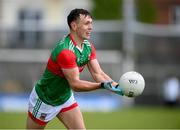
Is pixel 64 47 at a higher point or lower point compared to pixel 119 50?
higher

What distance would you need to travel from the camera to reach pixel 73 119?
11953 millimetres

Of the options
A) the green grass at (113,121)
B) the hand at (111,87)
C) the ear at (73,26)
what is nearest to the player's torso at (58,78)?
the ear at (73,26)

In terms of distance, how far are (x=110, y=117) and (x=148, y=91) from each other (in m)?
10.1

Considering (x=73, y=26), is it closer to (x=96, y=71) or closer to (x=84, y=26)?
(x=84, y=26)

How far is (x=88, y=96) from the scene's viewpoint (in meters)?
30.8

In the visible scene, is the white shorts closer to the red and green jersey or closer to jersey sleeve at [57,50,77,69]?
the red and green jersey

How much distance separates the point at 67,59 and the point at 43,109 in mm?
1056

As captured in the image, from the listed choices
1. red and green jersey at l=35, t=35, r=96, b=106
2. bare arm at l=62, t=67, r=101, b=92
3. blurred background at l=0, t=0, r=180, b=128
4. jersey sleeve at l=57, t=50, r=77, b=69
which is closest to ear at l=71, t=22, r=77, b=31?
red and green jersey at l=35, t=35, r=96, b=106

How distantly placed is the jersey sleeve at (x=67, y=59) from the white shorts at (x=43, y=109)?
0.79 meters

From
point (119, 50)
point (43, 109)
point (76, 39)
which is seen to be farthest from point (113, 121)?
point (119, 50)

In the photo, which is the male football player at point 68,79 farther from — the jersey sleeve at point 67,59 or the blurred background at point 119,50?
the blurred background at point 119,50

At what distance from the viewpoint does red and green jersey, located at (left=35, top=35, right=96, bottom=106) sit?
11469 mm

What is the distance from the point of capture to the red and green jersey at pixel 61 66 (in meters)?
11.5

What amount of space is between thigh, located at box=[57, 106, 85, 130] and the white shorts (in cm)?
6
